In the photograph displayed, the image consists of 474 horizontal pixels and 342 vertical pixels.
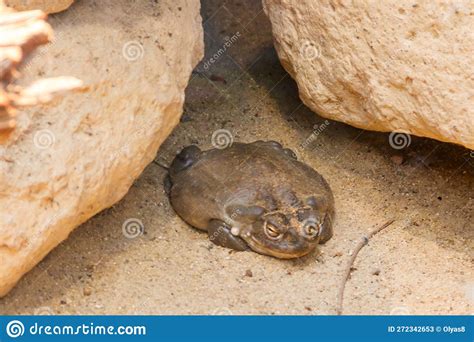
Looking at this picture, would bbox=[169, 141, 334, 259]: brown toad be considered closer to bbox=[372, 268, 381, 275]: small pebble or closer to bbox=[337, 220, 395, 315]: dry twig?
bbox=[337, 220, 395, 315]: dry twig

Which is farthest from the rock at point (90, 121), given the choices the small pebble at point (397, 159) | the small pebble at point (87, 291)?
the small pebble at point (397, 159)

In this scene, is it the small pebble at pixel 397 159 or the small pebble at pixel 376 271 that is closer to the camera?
the small pebble at pixel 376 271

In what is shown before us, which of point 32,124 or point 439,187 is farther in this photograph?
point 439,187

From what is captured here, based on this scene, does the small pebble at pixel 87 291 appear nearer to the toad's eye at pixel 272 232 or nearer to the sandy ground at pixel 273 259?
the sandy ground at pixel 273 259

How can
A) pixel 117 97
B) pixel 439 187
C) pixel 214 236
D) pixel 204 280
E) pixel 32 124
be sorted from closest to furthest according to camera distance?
pixel 32 124, pixel 117 97, pixel 204 280, pixel 214 236, pixel 439 187
